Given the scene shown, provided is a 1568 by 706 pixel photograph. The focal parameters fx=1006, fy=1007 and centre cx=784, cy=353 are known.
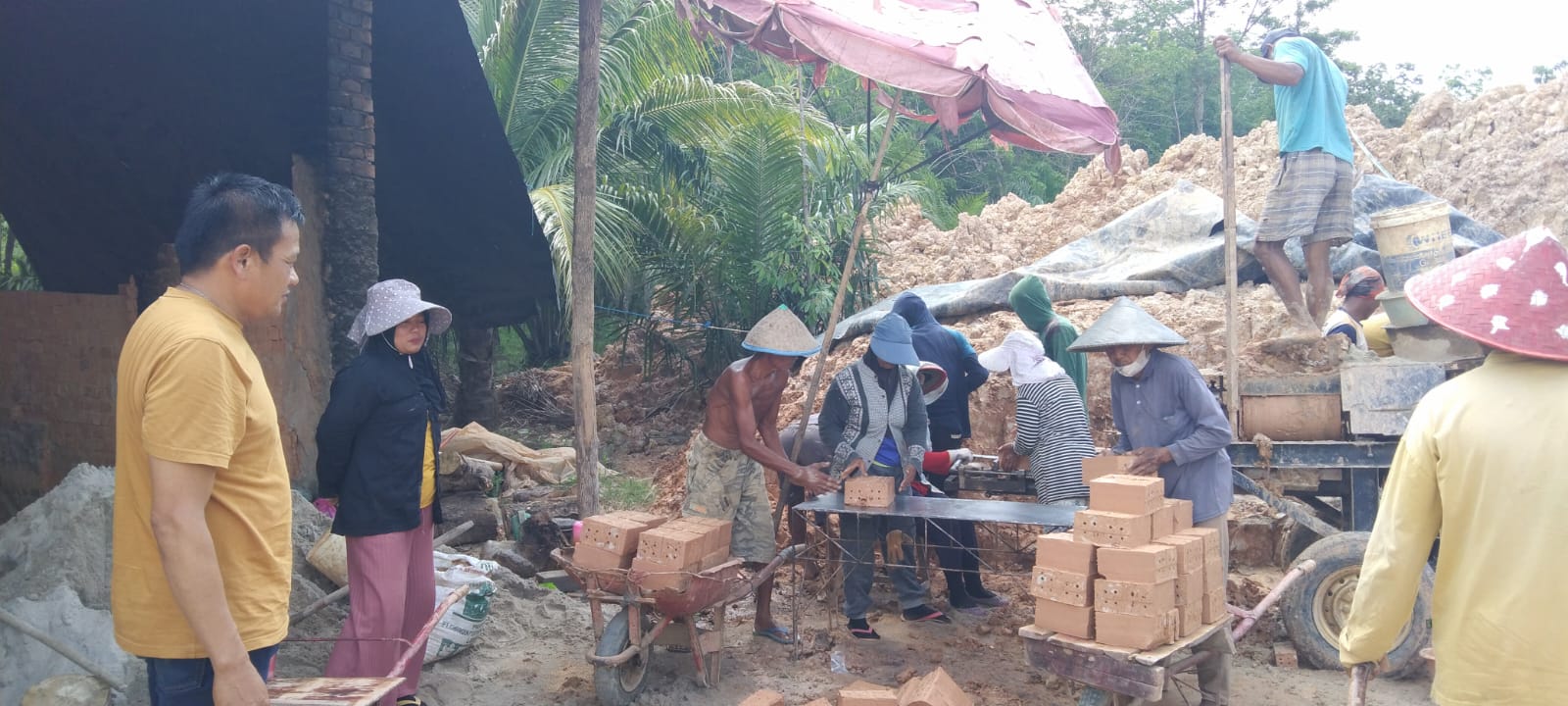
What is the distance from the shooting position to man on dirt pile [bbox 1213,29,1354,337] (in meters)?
6.00

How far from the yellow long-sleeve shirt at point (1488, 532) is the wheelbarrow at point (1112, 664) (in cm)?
124

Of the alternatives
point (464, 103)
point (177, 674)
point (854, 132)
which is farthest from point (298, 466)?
point (854, 132)

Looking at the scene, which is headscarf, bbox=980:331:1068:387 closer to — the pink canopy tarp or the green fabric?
the green fabric

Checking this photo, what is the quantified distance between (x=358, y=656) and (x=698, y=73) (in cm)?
995

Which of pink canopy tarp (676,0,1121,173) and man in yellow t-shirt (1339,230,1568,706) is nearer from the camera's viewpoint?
man in yellow t-shirt (1339,230,1568,706)

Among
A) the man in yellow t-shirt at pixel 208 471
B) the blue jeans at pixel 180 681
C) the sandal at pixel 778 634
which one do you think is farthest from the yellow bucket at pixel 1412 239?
the blue jeans at pixel 180 681

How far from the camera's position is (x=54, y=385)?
6.06m

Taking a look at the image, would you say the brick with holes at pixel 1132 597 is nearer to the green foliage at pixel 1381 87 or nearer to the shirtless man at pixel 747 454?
the shirtless man at pixel 747 454

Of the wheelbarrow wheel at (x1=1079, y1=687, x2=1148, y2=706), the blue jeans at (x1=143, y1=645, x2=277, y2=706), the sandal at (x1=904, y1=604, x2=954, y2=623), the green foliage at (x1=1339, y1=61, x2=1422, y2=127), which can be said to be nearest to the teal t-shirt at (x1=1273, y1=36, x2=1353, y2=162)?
the sandal at (x1=904, y1=604, x2=954, y2=623)

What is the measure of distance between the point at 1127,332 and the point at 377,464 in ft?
11.3

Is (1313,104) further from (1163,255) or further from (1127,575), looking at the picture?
(1127,575)

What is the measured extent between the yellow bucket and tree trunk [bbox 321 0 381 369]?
594 centimetres

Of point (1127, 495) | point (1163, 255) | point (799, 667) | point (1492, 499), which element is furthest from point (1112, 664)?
point (1163, 255)

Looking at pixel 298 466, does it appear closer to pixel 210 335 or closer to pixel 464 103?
pixel 464 103
